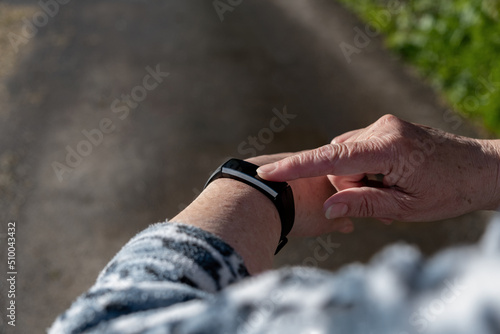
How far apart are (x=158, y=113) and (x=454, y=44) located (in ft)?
6.97

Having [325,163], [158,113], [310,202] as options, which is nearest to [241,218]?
[325,163]

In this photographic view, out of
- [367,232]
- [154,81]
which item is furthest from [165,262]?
[154,81]

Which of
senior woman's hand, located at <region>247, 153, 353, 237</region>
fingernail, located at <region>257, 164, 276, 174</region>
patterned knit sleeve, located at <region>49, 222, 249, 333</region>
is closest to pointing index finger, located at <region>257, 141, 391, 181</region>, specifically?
fingernail, located at <region>257, 164, 276, 174</region>

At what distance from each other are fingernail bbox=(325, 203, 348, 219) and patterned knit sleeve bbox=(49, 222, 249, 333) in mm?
616

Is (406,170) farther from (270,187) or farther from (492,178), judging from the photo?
(270,187)

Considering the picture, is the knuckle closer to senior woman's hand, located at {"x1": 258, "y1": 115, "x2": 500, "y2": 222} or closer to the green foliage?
senior woman's hand, located at {"x1": 258, "y1": 115, "x2": 500, "y2": 222}

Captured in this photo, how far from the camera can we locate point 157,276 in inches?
33.6

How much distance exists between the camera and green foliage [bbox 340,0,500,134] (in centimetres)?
346

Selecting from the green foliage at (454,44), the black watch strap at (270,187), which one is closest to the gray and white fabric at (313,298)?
the black watch strap at (270,187)

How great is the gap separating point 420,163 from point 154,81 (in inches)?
110

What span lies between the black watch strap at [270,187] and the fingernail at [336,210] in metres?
0.13

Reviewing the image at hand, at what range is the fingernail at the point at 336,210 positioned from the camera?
5.19 ft

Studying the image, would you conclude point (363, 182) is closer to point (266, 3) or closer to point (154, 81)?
point (154, 81)

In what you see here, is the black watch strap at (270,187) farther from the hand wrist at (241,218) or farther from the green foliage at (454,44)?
the green foliage at (454,44)
